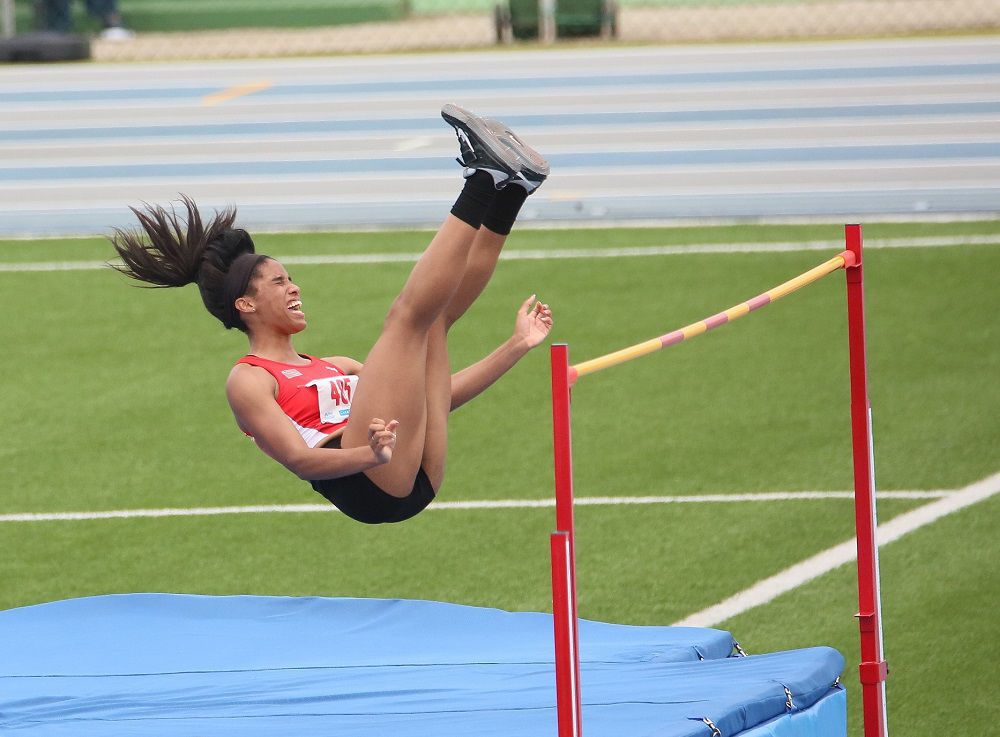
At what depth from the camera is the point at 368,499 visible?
426cm

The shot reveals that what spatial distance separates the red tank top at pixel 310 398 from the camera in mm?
4301

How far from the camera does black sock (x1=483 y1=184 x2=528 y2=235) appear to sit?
13.5ft

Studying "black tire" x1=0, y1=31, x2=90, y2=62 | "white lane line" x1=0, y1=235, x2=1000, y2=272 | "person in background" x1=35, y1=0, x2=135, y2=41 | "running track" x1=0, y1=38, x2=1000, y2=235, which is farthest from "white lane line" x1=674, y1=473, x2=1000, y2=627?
"person in background" x1=35, y1=0, x2=135, y2=41

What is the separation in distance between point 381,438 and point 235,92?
12056mm

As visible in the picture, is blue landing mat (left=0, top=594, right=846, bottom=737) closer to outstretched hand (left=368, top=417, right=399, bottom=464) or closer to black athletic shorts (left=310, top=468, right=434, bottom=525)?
black athletic shorts (left=310, top=468, right=434, bottom=525)

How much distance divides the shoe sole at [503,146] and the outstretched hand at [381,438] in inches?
26.8

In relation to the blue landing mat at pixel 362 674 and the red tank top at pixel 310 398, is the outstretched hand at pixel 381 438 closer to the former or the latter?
the red tank top at pixel 310 398

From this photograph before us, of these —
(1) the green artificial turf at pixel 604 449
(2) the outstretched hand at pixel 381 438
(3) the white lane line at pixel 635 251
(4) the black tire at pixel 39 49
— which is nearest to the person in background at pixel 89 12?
(4) the black tire at pixel 39 49

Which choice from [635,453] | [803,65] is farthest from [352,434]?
[803,65]

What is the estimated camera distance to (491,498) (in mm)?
6758

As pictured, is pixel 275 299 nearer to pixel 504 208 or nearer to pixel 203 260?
pixel 203 260

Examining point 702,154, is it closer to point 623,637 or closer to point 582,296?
point 582,296

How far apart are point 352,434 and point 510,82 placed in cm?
1094

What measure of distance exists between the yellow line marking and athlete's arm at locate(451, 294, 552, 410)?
11.0 m
